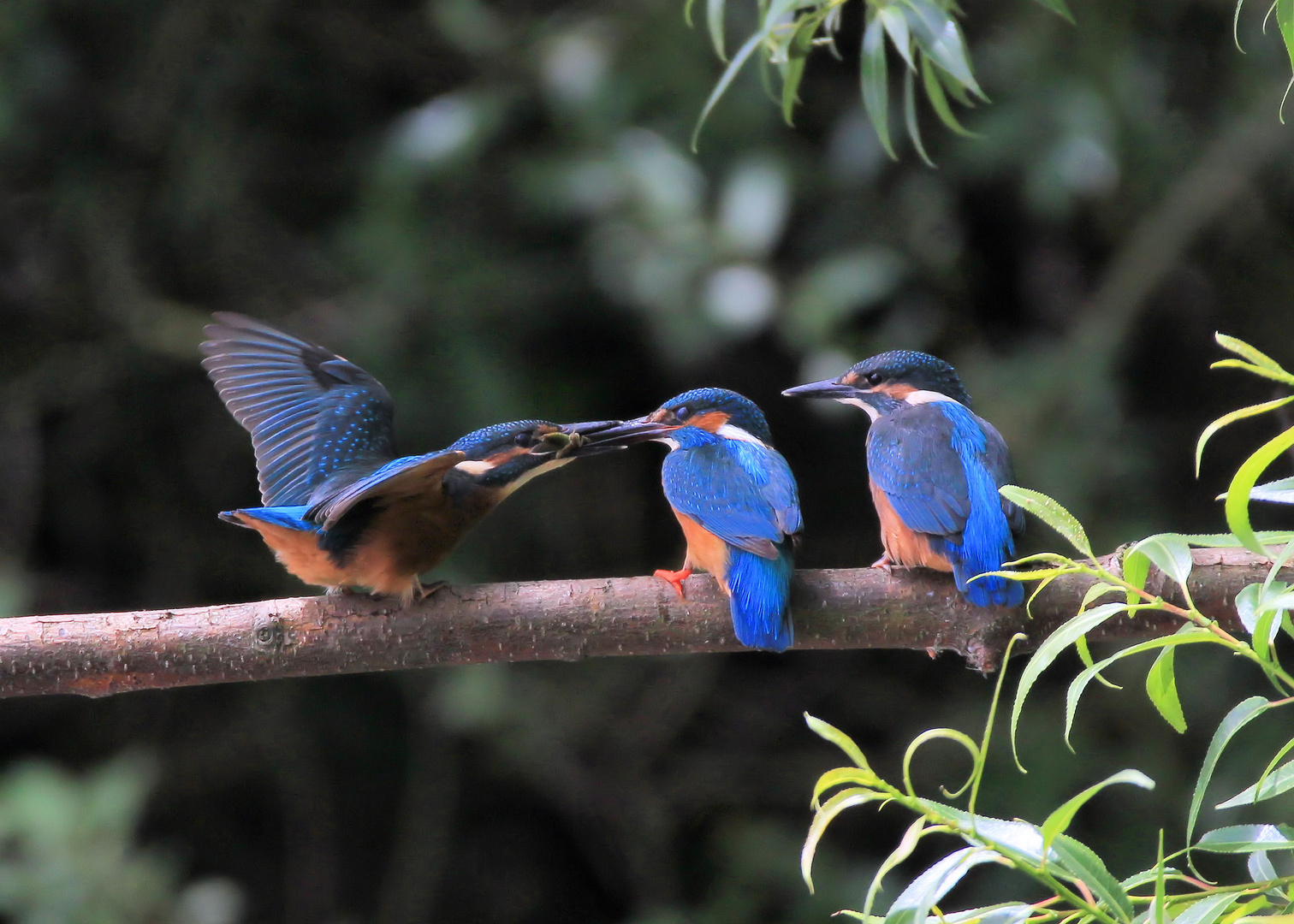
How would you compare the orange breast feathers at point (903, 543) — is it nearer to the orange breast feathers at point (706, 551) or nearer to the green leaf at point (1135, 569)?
the orange breast feathers at point (706, 551)

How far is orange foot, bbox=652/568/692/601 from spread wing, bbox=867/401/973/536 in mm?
263

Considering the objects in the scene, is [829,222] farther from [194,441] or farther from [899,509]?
[194,441]

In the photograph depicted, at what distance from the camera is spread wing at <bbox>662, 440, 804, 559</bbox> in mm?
1466

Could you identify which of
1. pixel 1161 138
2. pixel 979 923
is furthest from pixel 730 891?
pixel 979 923

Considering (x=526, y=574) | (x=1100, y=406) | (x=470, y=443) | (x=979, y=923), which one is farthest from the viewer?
(x=526, y=574)

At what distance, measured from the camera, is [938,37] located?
1075 mm

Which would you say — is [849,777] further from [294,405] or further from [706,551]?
[294,405]

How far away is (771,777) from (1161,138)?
1692 mm

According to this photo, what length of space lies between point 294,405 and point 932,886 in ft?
4.69

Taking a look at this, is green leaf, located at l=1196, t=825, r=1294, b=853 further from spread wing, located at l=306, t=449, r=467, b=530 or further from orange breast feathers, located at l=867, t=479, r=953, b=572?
spread wing, located at l=306, t=449, r=467, b=530

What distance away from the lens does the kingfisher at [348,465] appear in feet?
4.95

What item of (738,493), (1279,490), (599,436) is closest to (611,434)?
(599,436)

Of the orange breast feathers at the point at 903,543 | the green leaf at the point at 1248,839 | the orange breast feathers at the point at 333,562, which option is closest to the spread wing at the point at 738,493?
the orange breast feathers at the point at 903,543

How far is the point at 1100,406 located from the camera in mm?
2502
